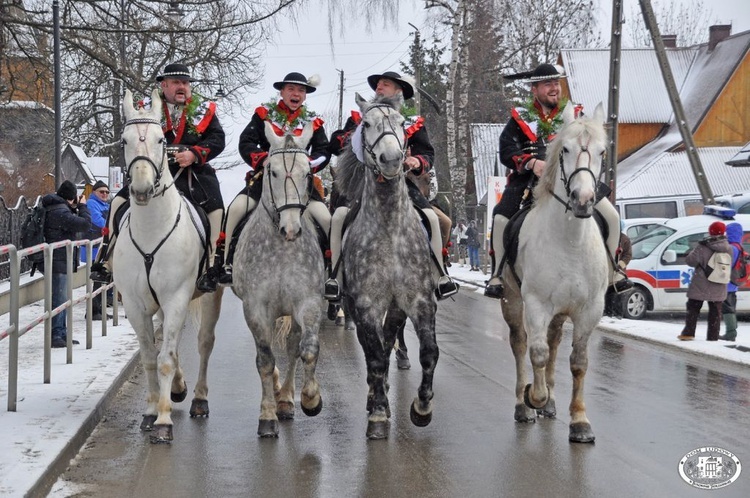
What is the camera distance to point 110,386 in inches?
423

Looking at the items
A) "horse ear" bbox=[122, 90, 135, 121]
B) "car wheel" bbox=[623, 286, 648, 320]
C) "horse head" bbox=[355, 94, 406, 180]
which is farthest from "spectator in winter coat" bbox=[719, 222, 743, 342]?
"horse ear" bbox=[122, 90, 135, 121]

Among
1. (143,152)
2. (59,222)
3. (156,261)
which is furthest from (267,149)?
(59,222)

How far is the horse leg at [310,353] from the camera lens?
8461 millimetres

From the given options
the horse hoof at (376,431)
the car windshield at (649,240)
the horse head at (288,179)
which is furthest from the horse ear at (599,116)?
the car windshield at (649,240)

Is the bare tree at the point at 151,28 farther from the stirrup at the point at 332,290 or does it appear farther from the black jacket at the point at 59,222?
the stirrup at the point at 332,290

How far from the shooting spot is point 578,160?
8305 mm

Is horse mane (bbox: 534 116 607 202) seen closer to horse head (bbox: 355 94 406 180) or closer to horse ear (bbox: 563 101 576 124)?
horse ear (bbox: 563 101 576 124)

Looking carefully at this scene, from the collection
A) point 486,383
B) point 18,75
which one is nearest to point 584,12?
point 18,75

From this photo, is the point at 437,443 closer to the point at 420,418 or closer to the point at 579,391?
the point at 420,418

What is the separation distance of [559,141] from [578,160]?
383 millimetres

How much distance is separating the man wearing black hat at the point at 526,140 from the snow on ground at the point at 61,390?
381 centimetres

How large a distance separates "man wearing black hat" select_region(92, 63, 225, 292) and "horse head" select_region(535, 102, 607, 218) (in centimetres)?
Result: 321

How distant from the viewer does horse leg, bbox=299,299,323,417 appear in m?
8.46

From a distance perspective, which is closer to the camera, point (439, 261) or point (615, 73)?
point (439, 261)
